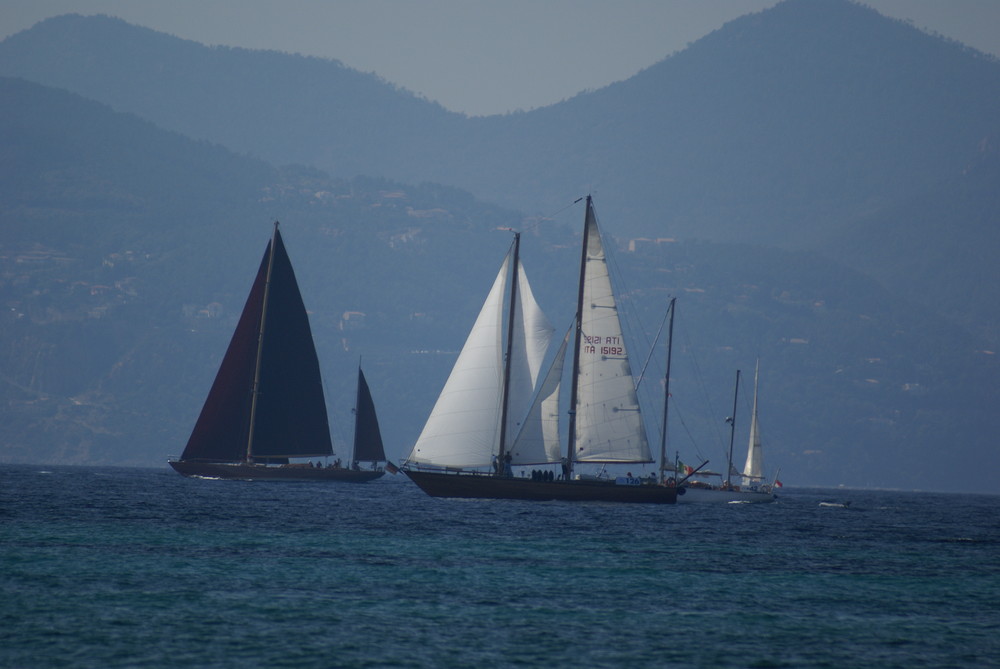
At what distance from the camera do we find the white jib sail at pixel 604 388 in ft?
251

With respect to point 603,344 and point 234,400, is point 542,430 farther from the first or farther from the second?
point 234,400

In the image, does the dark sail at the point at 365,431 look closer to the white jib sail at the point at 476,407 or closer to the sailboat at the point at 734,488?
the sailboat at the point at 734,488

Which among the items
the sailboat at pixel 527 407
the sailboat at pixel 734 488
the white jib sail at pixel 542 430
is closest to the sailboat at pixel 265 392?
the sailboat at pixel 734 488

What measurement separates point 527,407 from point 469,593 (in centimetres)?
3437

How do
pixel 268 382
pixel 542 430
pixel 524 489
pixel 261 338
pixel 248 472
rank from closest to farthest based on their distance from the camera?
1. pixel 542 430
2. pixel 524 489
3. pixel 261 338
4. pixel 268 382
5. pixel 248 472

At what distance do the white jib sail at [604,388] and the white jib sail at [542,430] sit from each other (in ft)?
9.67

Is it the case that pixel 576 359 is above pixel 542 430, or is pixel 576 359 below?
above

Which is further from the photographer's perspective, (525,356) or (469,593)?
(525,356)

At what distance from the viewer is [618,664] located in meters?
31.3

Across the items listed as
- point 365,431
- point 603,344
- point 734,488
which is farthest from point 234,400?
point 734,488

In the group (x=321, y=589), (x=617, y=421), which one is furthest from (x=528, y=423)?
(x=321, y=589)

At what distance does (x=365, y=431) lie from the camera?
128m

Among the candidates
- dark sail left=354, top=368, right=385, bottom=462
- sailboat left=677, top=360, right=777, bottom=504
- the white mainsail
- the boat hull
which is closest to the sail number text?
the white mainsail

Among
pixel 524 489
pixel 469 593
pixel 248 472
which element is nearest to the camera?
pixel 469 593
